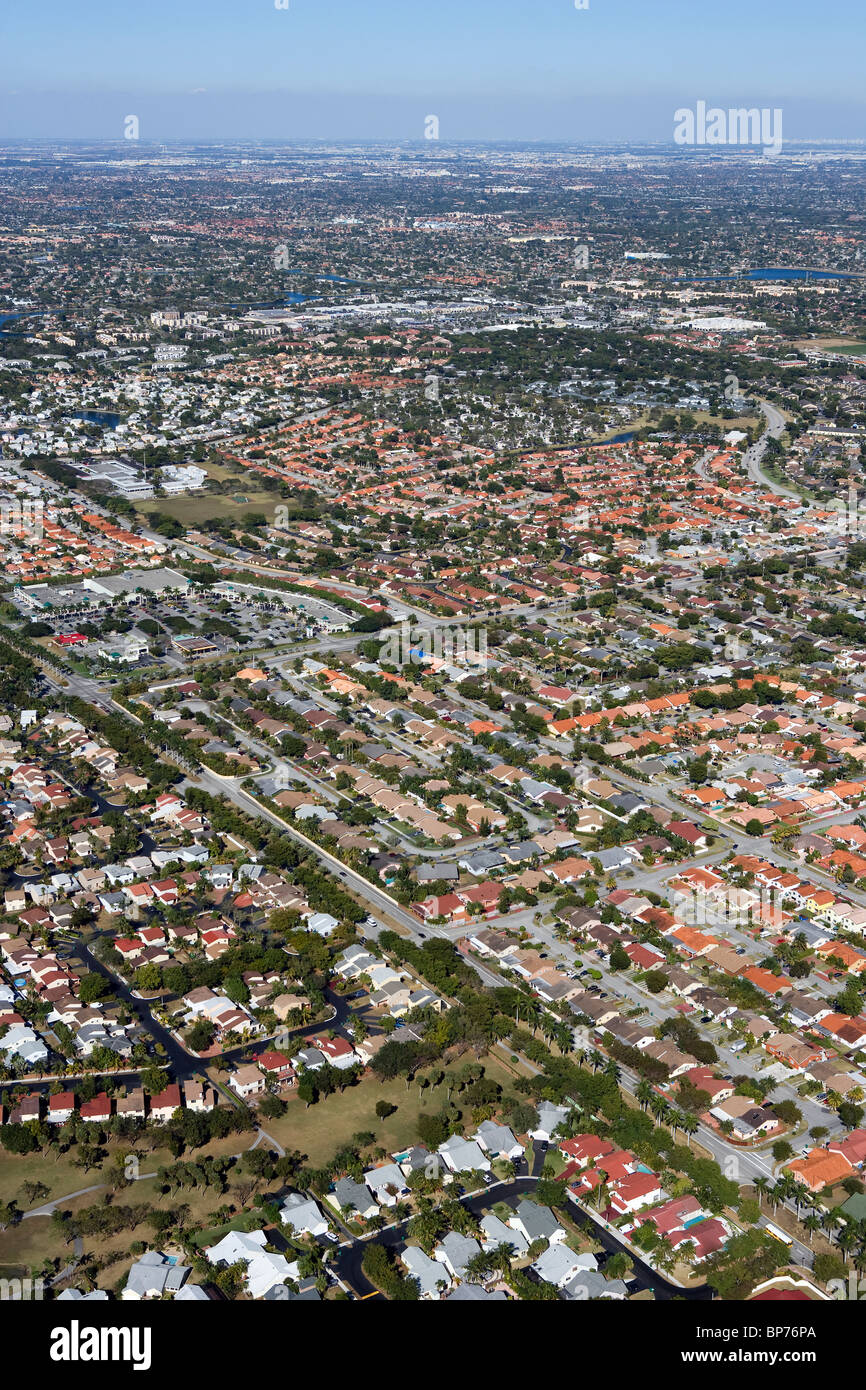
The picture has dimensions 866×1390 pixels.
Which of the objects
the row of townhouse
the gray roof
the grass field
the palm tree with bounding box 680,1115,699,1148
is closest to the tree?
the grass field

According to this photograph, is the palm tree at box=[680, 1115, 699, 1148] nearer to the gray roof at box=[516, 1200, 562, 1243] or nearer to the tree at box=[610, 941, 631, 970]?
the gray roof at box=[516, 1200, 562, 1243]

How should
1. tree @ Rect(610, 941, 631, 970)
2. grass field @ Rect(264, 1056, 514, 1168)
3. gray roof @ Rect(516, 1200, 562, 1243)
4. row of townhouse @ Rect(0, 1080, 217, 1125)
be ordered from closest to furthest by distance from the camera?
gray roof @ Rect(516, 1200, 562, 1243) < grass field @ Rect(264, 1056, 514, 1168) < row of townhouse @ Rect(0, 1080, 217, 1125) < tree @ Rect(610, 941, 631, 970)

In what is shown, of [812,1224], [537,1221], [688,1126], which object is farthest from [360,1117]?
[812,1224]

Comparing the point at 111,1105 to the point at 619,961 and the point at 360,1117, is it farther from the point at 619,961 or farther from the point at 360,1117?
the point at 619,961

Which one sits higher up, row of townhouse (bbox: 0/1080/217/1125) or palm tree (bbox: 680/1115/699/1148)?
row of townhouse (bbox: 0/1080/217/1125)

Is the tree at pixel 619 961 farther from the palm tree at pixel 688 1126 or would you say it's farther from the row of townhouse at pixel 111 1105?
the row of townhouse at pixel 111 1105

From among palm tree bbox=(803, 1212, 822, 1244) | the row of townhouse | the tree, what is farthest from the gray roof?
the tree

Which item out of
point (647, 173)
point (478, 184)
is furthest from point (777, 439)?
point (647, 173)

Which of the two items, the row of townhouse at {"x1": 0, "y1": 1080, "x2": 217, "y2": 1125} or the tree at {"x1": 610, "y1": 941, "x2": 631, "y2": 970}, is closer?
the row of townhouse at {"x1": 0, "y1": 1080, "x2": 217, "y2": 1125}

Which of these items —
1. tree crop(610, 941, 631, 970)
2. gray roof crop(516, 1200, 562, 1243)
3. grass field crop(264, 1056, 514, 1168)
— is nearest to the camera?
gray roof crop(516, 1200, 562, 1243)

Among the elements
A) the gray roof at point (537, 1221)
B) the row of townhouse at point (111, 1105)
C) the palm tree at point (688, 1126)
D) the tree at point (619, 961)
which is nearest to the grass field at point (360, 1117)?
the row of townhouse at point (111, 1105)

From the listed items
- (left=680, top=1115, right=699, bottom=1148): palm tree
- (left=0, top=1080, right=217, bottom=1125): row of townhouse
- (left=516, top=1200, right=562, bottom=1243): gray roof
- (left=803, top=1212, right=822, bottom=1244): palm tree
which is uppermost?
(left=0, top=1080, right=217, bottom=1125): row of townhouse
